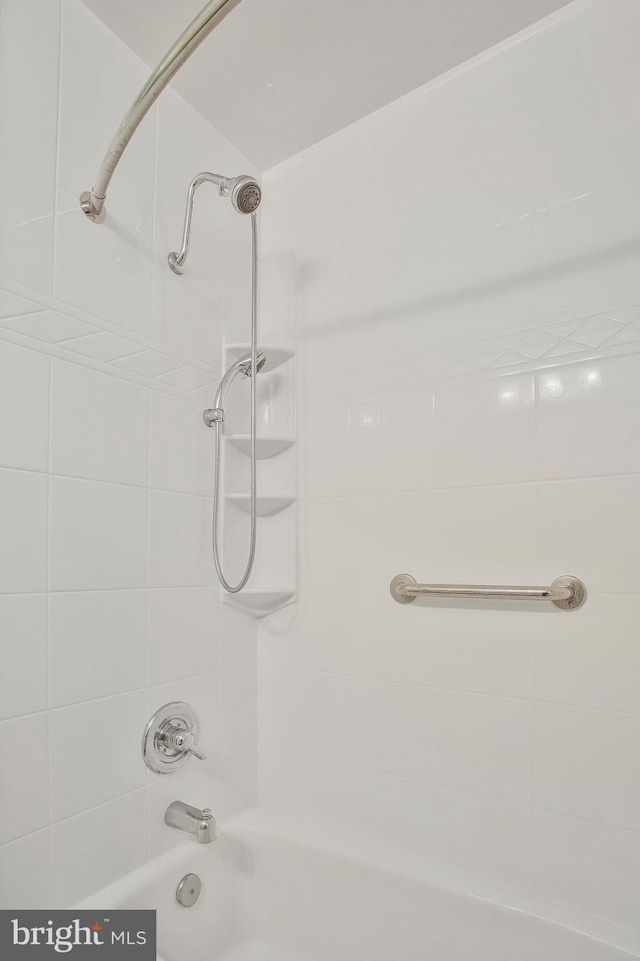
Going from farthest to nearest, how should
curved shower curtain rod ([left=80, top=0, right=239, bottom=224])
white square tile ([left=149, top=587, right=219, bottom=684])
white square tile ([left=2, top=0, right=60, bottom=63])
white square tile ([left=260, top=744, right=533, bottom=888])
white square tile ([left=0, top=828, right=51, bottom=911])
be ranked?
white square tile ([left=149, top=587, right=219, bottom=684]) < white square tile ([left=260, top=744, right=533, bottom=888]) < white square tile ([left=2, top=0, right=60, bottom=63]) < white square tile ([left=0, top=828, right=51, bottom=911]) < curved shower curtain rod ([left=80, top=0, right=239, bottom=224])

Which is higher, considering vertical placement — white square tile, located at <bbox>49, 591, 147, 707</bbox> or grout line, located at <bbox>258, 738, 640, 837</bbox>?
white square tile, located at <bbox>49, 591, 147, 707</bbox>

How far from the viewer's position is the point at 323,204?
1761 mm

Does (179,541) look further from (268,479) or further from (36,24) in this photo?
(36,24)

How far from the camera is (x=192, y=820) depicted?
1.37 m

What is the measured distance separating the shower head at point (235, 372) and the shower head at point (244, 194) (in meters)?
0.40

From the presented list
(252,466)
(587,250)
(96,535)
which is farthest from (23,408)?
(587,250)

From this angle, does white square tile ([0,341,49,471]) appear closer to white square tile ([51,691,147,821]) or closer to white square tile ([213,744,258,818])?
white square tile ([51,691,147,821])

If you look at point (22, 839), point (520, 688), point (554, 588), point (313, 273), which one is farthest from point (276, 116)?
point (22, 839)

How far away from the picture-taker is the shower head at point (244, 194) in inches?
51.9

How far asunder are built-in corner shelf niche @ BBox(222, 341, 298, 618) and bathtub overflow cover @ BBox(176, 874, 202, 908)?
645mm

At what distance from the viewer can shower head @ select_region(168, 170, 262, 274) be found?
1325 mm

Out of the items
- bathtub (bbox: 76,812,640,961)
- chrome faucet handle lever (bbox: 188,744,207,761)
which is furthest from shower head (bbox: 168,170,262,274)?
bathtub (bbox: 76,812,640,961)

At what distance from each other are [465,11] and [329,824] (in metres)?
2.00

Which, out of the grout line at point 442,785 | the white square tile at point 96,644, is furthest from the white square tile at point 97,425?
the grout line at point 442,785
